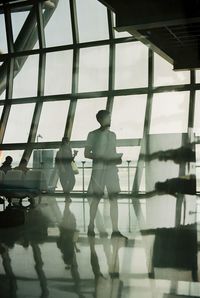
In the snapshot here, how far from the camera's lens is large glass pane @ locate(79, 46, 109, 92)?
29.4 feet

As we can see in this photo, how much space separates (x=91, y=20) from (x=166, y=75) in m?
2.52

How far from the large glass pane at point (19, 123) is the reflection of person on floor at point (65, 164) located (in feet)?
5.03

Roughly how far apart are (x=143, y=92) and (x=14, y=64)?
3.82 metres

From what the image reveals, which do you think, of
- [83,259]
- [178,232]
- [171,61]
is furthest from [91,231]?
[171,61]

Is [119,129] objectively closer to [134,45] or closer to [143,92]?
[143,92]

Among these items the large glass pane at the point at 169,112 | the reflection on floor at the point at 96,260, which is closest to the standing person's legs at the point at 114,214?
the reflection on floor at the point at 96,260

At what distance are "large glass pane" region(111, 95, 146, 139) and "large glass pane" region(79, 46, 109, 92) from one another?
0.60m

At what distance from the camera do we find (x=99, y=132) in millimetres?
4121

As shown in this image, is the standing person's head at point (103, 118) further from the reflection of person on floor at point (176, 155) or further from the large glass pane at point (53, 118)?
the large glass pane at point (53, 118)

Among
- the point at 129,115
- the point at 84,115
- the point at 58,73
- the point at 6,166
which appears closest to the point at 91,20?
the point at 58,73

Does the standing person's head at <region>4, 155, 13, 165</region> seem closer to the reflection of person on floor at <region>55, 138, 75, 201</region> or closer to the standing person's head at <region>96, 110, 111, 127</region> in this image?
the reflection of person on floor at <region>55, 138, 75, 201</region>

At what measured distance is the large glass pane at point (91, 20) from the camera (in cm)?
917

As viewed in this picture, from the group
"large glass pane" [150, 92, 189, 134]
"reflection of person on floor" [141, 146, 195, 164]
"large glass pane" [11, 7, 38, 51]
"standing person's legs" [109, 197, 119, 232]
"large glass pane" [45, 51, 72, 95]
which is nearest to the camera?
"standing person's legs" [109, 197, 119, 232]

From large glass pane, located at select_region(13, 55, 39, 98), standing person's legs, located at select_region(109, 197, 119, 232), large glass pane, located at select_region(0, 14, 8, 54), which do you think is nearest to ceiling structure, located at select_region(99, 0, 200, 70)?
standing person's legs, located at select_region(109, 197, 119, 232)
